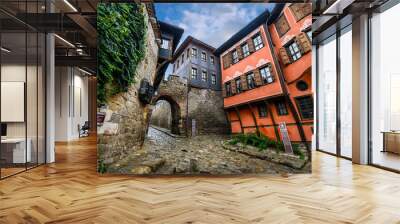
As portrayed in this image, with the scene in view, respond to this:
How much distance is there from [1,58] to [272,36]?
14.9 feet

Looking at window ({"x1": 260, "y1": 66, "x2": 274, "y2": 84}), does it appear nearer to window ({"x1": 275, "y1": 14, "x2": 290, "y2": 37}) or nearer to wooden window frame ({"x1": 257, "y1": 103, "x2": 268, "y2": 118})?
wooden window frame ({"x1": 257, "y1": 103, "x2": 268, "y2": 118})

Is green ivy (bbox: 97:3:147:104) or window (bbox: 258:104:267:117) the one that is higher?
green ivy (bbox: 97:3:147:104)

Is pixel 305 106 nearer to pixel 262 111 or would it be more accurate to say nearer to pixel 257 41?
pixel 262 111

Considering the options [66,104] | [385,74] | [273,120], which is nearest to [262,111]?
[273,120]

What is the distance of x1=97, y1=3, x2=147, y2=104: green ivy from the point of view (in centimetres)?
518

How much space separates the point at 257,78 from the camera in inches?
212

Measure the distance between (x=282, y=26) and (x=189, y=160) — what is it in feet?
8.97

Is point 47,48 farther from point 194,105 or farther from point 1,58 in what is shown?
point 194,105

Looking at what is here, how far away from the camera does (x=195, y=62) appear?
17.6 ft

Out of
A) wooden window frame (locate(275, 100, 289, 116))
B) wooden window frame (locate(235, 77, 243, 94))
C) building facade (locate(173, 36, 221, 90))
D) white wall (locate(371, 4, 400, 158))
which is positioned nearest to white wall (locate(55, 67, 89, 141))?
building facade (locate(173, 36, 221, 90))

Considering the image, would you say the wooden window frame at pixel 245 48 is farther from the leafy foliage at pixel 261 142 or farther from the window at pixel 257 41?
the leafy foliage at pixel 261 142

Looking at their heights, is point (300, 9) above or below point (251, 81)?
above

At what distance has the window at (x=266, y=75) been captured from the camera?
17.5 ft

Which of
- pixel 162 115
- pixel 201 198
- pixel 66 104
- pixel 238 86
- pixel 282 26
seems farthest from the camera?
pixel 66 104
